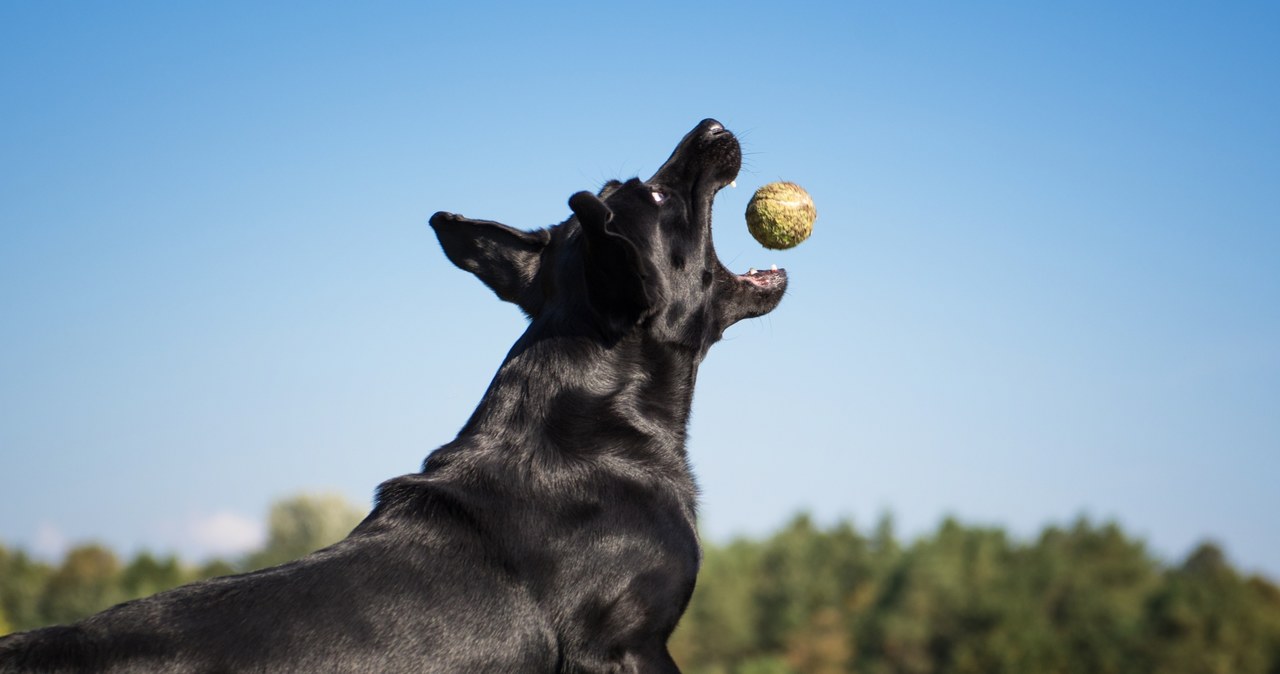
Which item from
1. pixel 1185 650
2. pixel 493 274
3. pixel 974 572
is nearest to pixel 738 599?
pixel 974 572

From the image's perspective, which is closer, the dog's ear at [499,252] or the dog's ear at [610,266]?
the dog's ear at [610,266]

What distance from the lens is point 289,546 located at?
36875mm

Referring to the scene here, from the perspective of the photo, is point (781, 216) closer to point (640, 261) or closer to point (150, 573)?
point (640, 261)

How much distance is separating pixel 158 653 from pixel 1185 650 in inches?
1285

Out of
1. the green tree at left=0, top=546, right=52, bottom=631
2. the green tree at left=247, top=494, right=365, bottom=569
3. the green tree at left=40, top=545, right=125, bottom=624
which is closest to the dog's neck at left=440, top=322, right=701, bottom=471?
the green tree at left=40, top=545, right=125, bottom=624

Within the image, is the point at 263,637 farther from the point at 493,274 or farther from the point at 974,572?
the point at 974,572

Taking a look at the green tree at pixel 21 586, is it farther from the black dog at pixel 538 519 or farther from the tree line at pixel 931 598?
the black dog at pixel 538 519

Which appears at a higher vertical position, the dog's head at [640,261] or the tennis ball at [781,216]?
the tennis ball at [781,216]

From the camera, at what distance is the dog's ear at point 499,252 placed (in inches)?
231

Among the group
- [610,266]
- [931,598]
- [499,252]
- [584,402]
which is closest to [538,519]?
[584,402]

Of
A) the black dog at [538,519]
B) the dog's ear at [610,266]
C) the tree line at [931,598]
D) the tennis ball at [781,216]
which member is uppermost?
the tennis ball at [781,216]

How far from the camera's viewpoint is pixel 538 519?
4727 mm

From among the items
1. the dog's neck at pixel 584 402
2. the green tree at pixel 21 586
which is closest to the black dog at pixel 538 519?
the dog's neck at pixel 584 402

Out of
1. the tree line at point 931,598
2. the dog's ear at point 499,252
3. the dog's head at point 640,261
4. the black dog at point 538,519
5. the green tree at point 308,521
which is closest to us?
the black dog at point 538,519
